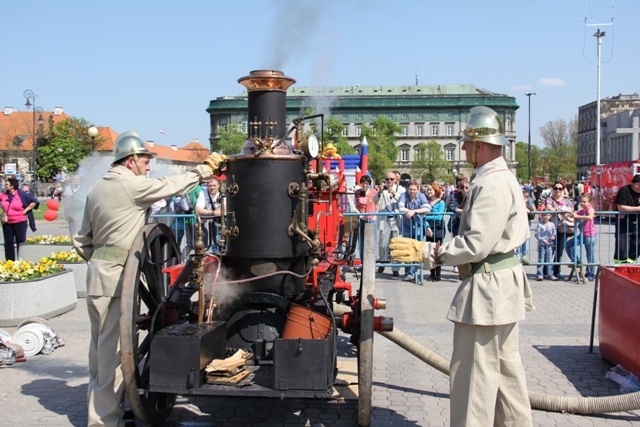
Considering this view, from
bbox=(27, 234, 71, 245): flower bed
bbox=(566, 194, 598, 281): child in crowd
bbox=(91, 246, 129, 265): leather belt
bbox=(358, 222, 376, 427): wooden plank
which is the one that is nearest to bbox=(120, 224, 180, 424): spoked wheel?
bbox=(91, 246, 129, 265): leather belt

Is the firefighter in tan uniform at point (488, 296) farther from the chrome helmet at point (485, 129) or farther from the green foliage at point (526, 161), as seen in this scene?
the green foliage at point (526, 161)

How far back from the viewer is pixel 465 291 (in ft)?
12.5

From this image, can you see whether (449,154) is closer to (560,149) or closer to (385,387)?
(560,149)

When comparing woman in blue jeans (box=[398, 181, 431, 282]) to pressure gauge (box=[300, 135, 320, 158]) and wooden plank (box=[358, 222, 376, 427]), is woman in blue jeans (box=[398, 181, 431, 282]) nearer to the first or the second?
pressure gauge (box=[300, 135, 320, 158])

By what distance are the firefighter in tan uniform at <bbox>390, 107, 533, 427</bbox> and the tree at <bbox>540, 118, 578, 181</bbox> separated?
72.7 meters

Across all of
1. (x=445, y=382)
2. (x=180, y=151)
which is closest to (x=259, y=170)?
(x=445, y=382)

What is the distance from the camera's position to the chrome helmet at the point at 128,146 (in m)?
4.57

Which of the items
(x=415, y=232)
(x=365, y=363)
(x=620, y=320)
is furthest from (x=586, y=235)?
(x=365, y=363)

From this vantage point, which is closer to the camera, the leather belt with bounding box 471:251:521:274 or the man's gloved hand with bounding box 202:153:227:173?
the leather belt with bounding box 471:251:521:274

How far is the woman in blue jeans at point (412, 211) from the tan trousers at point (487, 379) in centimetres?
715

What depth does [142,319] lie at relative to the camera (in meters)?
4.53

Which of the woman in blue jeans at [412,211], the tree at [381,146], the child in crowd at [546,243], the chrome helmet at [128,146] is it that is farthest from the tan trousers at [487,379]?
the tree at [381,146]

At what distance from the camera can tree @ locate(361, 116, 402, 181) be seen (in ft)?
297

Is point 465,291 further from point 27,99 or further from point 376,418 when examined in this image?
point 27,99
